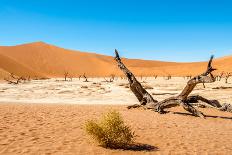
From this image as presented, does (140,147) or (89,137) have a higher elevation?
(89,137)

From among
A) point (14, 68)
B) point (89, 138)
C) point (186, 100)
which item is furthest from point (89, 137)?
point (14, 68)

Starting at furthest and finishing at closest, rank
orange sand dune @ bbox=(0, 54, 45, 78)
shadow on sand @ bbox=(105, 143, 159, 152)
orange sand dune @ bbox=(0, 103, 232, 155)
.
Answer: orange sand dune @ bbox=(0, 54, 45, 78) → shadow on sand @ bbox=(105, 143, 159, 152) → orange sand dune @ bbox=(0, 103, 232, 155)

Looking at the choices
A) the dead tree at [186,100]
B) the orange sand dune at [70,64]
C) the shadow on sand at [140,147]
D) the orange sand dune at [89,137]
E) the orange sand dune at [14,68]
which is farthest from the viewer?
the orange sand dune at [70,64]

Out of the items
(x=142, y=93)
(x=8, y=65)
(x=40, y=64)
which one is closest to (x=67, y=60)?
(x=40, y=64)

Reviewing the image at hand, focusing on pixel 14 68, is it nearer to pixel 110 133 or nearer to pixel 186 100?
pixel 186 100

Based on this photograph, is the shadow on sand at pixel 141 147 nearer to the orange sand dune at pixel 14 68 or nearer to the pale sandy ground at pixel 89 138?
the pale sandy ground at pixel 89 138

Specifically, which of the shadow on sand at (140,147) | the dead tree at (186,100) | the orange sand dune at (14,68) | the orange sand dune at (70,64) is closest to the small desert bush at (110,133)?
the shadow on sand at (140,147)

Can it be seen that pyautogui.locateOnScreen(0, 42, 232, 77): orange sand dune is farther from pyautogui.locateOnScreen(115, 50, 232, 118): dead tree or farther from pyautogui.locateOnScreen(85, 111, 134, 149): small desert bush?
pyautogui.locateOnScreen(85, 111, 134, 149): small desert bush

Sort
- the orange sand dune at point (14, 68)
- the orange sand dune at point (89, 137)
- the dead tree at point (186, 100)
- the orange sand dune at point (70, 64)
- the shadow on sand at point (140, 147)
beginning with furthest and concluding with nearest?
the orange sand dune at point (70, 64) < the orange sand dune at point (14, 68) < the dead tree at point (186, 100) < the shadow on sand at point (140, 147) < the orange sand dune at point (89, 137)

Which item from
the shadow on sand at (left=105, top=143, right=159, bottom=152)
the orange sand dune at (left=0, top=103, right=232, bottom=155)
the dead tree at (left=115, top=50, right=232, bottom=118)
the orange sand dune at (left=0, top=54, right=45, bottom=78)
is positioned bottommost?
the shadow on sand at (left=105, top=143, right=159, bottom=152)

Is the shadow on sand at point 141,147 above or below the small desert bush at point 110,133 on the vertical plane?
below

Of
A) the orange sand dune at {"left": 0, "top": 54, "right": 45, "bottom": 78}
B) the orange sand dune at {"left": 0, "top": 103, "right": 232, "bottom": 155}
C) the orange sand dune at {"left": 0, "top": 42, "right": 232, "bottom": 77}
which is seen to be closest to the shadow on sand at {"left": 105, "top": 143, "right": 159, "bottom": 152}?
the orange sand dune at {"left": 0, "top": 103, "right": 232, "bottom": 155}

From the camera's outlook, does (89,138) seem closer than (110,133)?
No

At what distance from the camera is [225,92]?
26141 millimetres
